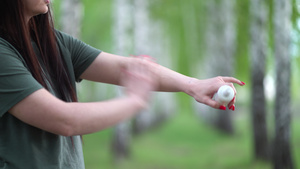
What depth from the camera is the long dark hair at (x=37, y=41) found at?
61.4 inches

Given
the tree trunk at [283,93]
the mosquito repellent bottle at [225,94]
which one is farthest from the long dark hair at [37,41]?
the tree trunk at [283,93]

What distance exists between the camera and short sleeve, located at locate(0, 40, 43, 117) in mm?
1390

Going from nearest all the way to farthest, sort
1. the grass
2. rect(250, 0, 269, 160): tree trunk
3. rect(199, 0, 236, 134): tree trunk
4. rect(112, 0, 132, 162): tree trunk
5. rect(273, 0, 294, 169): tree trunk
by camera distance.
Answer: rect(273, 0, 294, 169): tree trunk → rect(250, 0, 269, 160): tree trunk → the grass → rect(112, 0, 132, 162): tree trunk → rect(199, 0, 236, 134): tree trunk

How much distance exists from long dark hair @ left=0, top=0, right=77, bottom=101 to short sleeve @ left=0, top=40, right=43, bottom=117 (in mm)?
130

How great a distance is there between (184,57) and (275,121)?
24419mm

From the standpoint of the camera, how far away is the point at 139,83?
1503 mm

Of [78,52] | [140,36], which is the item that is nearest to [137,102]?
[78,52]

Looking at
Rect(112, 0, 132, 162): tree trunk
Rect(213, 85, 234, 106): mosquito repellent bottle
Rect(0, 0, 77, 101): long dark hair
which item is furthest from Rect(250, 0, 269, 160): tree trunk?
Rect(0, 0, 77, 101): long dark hair

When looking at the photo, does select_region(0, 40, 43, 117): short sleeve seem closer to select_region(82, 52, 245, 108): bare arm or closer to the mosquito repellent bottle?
select_region(82, 52, 245, 108): bare arm

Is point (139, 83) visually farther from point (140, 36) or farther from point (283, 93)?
point (140, 36)

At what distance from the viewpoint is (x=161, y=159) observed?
33.5 feet

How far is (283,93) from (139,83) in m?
5.84

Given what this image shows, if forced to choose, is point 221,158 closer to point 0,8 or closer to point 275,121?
point 275,121

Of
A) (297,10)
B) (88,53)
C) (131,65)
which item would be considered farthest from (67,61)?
(297,10)
